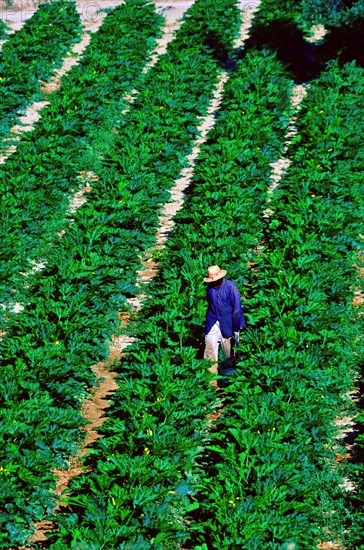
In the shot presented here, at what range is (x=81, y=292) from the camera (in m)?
13.7

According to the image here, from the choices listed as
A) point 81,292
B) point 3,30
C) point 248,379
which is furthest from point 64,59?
point 248,379

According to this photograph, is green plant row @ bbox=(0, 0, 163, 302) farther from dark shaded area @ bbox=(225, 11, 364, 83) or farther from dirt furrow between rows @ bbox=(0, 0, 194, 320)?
dark shaded area @ bbox=(225, 11, 364, 83)

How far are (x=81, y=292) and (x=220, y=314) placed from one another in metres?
2.27

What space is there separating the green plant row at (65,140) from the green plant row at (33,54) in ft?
2.56

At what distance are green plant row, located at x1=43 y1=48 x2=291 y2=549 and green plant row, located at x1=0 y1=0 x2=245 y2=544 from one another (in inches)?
19.0

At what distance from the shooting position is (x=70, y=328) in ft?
42.0

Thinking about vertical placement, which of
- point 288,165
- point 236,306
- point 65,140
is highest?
point 236,306

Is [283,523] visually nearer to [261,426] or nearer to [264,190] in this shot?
[261,426]

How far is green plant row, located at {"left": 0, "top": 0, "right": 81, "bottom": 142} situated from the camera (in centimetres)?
2036

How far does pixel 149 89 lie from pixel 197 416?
10.2 metres

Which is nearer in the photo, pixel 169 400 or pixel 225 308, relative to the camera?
pixel 169 400

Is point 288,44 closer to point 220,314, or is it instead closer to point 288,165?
point 288,165

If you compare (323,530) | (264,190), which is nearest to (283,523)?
(323,530)

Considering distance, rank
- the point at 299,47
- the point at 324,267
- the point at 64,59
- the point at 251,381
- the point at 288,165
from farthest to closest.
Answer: the point at 64,59 → the point at 299,47 → the point at 288,165 → the point at 324,267 → the point at 251,381
